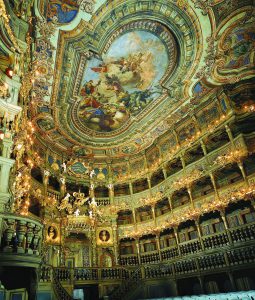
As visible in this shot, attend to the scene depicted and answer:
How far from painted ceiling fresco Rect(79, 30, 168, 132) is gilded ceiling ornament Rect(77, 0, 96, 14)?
7.95 feet

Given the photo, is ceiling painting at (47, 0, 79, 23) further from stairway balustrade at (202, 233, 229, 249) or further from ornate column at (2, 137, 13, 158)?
stairway balustrade at (202, 233, 229, 249)

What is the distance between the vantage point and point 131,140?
69.9ft

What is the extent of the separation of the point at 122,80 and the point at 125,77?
0.32m

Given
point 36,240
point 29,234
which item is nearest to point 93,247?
point 36,240

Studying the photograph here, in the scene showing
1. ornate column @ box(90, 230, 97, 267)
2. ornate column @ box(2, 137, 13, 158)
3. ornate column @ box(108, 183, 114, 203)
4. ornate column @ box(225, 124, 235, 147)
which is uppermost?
ornate column @ box(225, 124, 235, 147)

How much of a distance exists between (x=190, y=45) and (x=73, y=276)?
15.3 metres

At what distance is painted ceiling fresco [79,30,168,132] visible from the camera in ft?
48.6

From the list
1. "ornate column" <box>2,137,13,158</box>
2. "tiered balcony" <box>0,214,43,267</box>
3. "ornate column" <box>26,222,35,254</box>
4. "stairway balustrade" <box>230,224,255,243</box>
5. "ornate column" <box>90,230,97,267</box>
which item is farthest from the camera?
"ornate column" <box>90,230,97,267</box>

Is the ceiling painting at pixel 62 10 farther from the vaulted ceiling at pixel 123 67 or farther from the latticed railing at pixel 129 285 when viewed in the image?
the latticed railing at pixel 129 285

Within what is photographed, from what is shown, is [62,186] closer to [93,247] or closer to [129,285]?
[93,247]

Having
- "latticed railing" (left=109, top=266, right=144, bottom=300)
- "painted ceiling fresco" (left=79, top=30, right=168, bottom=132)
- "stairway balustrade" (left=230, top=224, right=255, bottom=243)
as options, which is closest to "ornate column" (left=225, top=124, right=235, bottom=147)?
"stairway balustrade" (left=230, top=224, right=255, bottom=243)

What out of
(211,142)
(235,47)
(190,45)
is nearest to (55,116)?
(190,45)

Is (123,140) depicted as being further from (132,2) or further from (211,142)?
(132,2)

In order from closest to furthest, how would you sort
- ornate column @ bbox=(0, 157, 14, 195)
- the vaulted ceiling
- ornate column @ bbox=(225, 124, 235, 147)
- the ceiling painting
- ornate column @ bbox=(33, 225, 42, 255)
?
ornate column @ bbox=(33, 225, 42, 255) → ornate column @ bbox=(0, 157, 14, 195) → the ceiling painting → the vaulted ceiling → ornate column @ bbox=(225, 124, 235, 147)
